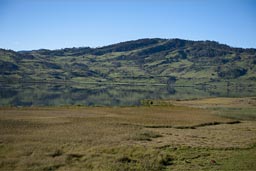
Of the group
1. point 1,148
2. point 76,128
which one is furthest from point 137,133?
point 1,148

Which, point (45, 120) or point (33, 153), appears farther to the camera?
point (45, 120)

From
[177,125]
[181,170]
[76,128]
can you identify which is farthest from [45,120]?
[181,170]

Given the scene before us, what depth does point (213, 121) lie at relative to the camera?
5822 cm

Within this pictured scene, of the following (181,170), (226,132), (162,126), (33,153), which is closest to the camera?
(181,170)

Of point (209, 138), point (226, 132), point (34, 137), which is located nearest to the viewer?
point (34, 137)

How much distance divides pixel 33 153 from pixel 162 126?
2575cm

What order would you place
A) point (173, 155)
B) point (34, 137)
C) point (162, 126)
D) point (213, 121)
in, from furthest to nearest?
point (213, 121), point (162, 126), point (34, 137), point (173, 155)

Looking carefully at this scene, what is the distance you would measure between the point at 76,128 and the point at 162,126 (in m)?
14.2

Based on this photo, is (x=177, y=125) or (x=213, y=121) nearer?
(x=177, y=125)

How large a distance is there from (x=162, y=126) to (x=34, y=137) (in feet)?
70.3

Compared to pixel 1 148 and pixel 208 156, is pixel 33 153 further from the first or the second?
pixel 208 156

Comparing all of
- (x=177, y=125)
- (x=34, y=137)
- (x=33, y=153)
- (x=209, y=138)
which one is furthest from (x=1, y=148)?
(x=177, y=125)

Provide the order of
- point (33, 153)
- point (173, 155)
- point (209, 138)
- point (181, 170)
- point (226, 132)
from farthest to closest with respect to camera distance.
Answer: point (226, 132) < point (209, 138) < point (173, 155) < point (33, 153) < point (181, 170)

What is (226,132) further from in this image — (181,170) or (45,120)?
(45,120)
